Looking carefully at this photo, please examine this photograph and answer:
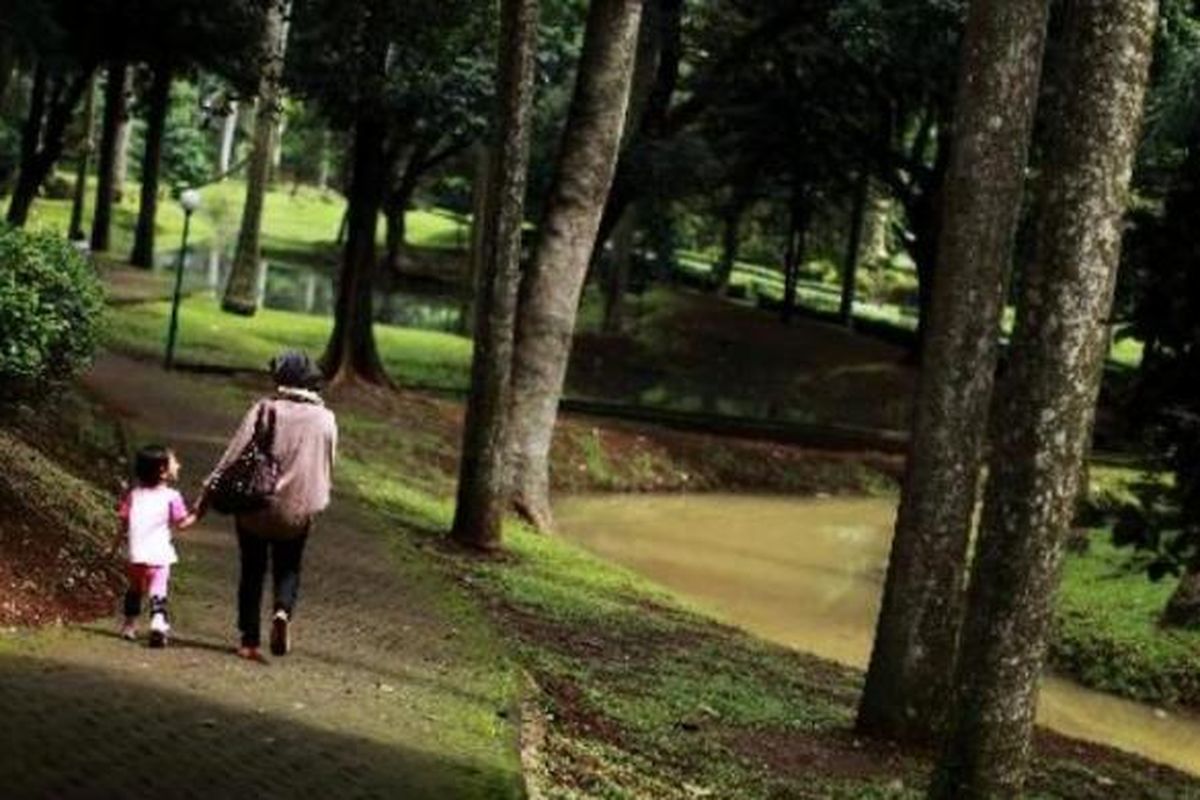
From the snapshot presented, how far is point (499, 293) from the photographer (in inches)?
591

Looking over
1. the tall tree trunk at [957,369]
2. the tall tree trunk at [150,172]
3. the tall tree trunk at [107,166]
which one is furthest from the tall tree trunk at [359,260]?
the tall tree trunk at [957,369]

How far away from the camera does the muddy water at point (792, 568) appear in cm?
1689

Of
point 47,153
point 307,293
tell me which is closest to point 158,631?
point 47,153

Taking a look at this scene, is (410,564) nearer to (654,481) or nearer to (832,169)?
(654,481)

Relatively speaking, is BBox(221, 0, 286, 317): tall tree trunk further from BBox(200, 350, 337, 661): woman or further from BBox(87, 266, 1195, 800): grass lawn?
BBox(200, 350, 337, 661): woman

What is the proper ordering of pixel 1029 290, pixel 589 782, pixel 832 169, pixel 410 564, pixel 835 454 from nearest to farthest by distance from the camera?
1. pixel 1029 290
2. pixel 589 782
3. pixel 410 564
4. pixel 835 454
5. pixel 832 169

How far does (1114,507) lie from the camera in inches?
301

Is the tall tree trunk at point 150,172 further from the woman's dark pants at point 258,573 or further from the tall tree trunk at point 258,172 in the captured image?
the woman's dark pants at point 258,573

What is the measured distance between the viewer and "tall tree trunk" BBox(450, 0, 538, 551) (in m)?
14.5

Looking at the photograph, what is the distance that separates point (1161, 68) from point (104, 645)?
18.5 m

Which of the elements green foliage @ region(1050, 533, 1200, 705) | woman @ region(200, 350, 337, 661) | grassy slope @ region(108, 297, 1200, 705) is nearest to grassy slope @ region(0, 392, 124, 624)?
woman @ region(200, 350, 337, 661)

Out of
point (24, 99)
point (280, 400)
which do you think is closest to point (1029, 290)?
point (280, 400)

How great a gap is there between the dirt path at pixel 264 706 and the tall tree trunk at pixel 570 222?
18.7 feet

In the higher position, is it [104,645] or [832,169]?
[832,169]
